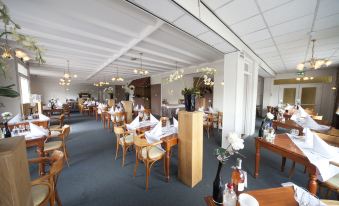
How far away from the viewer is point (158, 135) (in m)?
2.46

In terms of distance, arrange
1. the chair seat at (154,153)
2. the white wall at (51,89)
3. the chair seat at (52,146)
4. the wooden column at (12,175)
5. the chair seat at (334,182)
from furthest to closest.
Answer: the white wall at (51,89), the chair seat at (52,146), the chair seat at (154,153), the chair seat at (334,182), the wooden column at (12,175)

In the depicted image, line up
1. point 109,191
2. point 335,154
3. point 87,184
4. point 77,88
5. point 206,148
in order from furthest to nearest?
point 77,88 < point 206,148 < point 87,184 < point 109,191 < point 335,154

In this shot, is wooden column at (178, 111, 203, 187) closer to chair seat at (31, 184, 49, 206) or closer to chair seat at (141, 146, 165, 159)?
chair seat at (141, 146, 165, 159)

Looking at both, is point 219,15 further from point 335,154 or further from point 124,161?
point 124,161

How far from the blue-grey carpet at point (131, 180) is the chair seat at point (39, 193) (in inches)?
24.9

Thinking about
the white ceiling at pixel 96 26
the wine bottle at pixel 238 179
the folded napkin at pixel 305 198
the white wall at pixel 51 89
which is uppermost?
the white ceiling at pixel 96 26

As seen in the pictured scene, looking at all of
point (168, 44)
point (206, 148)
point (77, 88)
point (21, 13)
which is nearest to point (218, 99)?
point (206, 148)

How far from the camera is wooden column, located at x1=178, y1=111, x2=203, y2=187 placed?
2.14m

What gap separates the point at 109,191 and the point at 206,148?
2.58 meters

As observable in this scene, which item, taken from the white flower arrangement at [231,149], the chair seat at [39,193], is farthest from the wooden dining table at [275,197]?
the chair seat at [39,193]

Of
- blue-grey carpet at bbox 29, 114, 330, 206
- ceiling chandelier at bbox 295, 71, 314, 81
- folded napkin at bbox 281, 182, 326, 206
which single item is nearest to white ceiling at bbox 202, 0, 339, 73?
folded napkin at bbox 281, 182, 326, 206

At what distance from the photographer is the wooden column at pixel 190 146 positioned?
214 cm

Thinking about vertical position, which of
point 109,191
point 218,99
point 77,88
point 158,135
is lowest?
point 109,191

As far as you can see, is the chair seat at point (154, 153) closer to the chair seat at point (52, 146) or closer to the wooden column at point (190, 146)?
the wooden column at point (190, 146)
